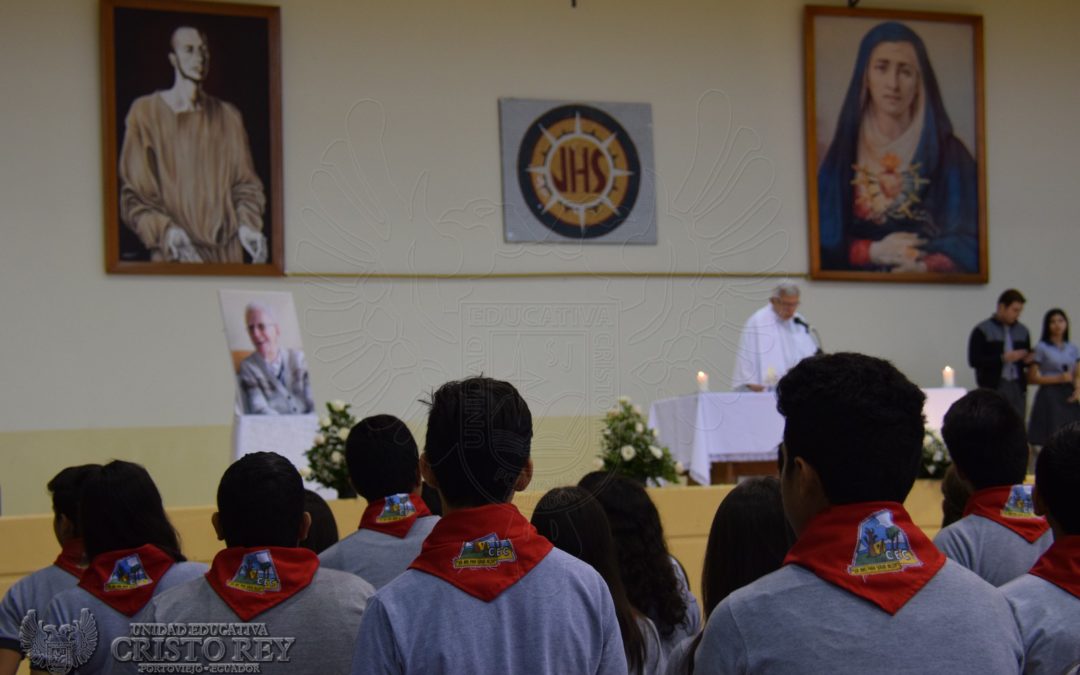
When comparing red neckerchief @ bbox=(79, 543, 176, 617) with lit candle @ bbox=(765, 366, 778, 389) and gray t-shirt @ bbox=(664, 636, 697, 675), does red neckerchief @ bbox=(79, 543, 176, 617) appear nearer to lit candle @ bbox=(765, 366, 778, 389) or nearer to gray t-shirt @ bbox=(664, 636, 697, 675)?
gray t-shirt @ bbox=(664, 636, 697, 675)

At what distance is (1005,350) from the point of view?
9875mm

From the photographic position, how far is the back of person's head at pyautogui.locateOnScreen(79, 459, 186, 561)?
8.33 ft

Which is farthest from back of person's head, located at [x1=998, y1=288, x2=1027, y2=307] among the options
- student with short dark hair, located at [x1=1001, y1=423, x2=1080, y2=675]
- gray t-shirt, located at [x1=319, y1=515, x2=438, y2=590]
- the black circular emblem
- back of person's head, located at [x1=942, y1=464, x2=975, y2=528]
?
student with short dark hair, located at [x1=1001, y1=423, x2=1080, y2=675]

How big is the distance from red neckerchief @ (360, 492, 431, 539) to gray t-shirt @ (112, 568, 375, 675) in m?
0.78

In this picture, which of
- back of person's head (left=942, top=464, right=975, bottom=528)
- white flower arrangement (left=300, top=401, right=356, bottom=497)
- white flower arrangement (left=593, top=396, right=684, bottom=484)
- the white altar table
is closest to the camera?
back of person's head (left=942, top=464, right=975, bottom=528)

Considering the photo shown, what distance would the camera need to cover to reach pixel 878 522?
58.0 inches

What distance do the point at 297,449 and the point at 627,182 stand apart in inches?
179

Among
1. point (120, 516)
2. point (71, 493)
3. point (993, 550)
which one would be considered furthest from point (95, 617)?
point (993, 550)

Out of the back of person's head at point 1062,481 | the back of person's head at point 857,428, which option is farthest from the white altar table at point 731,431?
the back of person's head at point 857,428

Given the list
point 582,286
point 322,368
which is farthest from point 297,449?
point 582,286

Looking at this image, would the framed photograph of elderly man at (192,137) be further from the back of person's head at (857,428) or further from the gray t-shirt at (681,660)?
the back of person's head at (857,428)

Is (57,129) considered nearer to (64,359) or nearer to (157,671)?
(64,359)

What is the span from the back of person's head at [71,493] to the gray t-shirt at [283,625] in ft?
2.33

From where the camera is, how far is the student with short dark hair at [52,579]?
105 inches
